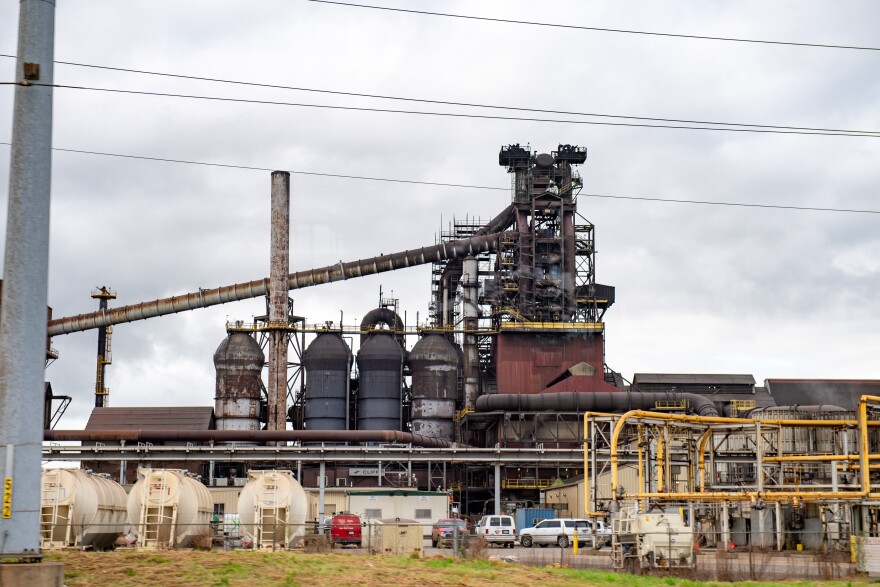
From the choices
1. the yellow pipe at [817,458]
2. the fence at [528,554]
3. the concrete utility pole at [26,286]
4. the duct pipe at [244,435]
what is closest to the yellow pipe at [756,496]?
the fence at [528,554]

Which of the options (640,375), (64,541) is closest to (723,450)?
(640,375)

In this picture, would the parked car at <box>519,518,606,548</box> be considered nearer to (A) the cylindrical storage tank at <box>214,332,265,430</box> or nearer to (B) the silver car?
(B) the silver car

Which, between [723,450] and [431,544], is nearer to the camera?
[431,544]

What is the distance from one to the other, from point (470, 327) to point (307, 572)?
6640 cm

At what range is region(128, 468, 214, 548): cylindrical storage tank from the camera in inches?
1417

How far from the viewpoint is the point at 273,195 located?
83.2 meters

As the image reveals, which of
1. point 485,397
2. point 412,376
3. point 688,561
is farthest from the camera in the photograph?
point 412,376

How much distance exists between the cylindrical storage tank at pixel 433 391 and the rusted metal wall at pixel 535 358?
14.7 feet

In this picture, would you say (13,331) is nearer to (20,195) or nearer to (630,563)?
(20,195)

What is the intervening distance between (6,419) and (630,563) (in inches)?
885

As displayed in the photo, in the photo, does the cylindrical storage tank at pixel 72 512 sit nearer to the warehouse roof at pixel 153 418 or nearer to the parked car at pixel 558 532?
the parked car at pixel 558 532

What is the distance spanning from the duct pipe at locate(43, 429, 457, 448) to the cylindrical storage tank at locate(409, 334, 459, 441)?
9.26 m

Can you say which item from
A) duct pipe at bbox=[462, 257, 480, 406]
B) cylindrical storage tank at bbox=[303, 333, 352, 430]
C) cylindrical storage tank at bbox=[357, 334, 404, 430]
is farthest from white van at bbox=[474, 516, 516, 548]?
cylindrical storage tank at bbox=[303, 333, 352, 430]

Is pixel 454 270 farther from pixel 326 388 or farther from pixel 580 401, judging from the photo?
pixel 580 401
